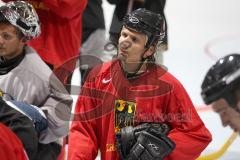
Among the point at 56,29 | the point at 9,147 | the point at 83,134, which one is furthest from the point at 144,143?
the point at 56,29

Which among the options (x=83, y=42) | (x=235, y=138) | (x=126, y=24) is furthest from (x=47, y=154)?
(x=83, y=42)

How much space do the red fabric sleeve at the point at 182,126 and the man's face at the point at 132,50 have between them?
18cm

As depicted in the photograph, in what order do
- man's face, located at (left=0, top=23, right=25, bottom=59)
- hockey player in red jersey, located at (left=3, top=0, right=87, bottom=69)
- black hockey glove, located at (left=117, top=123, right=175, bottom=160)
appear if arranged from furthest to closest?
hockey player in red jersey, located at (left=3, top=0, right=87, bottom=69), man's face, located at (left=0, top=23, right=25, bottom=59), black hockey glove, located at (left=117, top=123, right=175, bottom=160)

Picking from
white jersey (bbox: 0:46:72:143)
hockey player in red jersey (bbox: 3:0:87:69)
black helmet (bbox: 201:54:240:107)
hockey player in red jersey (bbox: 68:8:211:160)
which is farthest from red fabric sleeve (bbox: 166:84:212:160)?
hockey player in red jersey (bbox: 3:0:87:69)

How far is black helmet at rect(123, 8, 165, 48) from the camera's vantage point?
2273mm

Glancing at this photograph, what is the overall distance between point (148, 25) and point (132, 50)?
0.11 metres

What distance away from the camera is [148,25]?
2.28 metres

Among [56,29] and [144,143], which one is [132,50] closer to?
[144,143]

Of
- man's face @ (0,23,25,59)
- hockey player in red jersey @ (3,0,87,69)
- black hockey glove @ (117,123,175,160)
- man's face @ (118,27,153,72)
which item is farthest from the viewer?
hockey player in red jersey @ (3,0,87,69)

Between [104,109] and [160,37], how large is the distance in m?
0.34

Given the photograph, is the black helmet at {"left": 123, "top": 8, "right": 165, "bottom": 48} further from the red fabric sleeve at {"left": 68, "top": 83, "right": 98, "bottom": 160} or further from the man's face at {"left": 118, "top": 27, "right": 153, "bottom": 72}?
the red fabric sleeve at {"left": 68, "top": 83, "right": 98, "bottom": 160}

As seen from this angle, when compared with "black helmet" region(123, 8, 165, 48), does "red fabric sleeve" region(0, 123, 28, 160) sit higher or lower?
lower

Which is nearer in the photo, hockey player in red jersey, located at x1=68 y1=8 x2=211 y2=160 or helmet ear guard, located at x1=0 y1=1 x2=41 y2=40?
hockey player in red jersey, located at x1=68 y1=8 x2=211 y2=160

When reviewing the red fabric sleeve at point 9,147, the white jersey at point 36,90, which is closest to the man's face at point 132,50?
the white jersey at point 36,90
